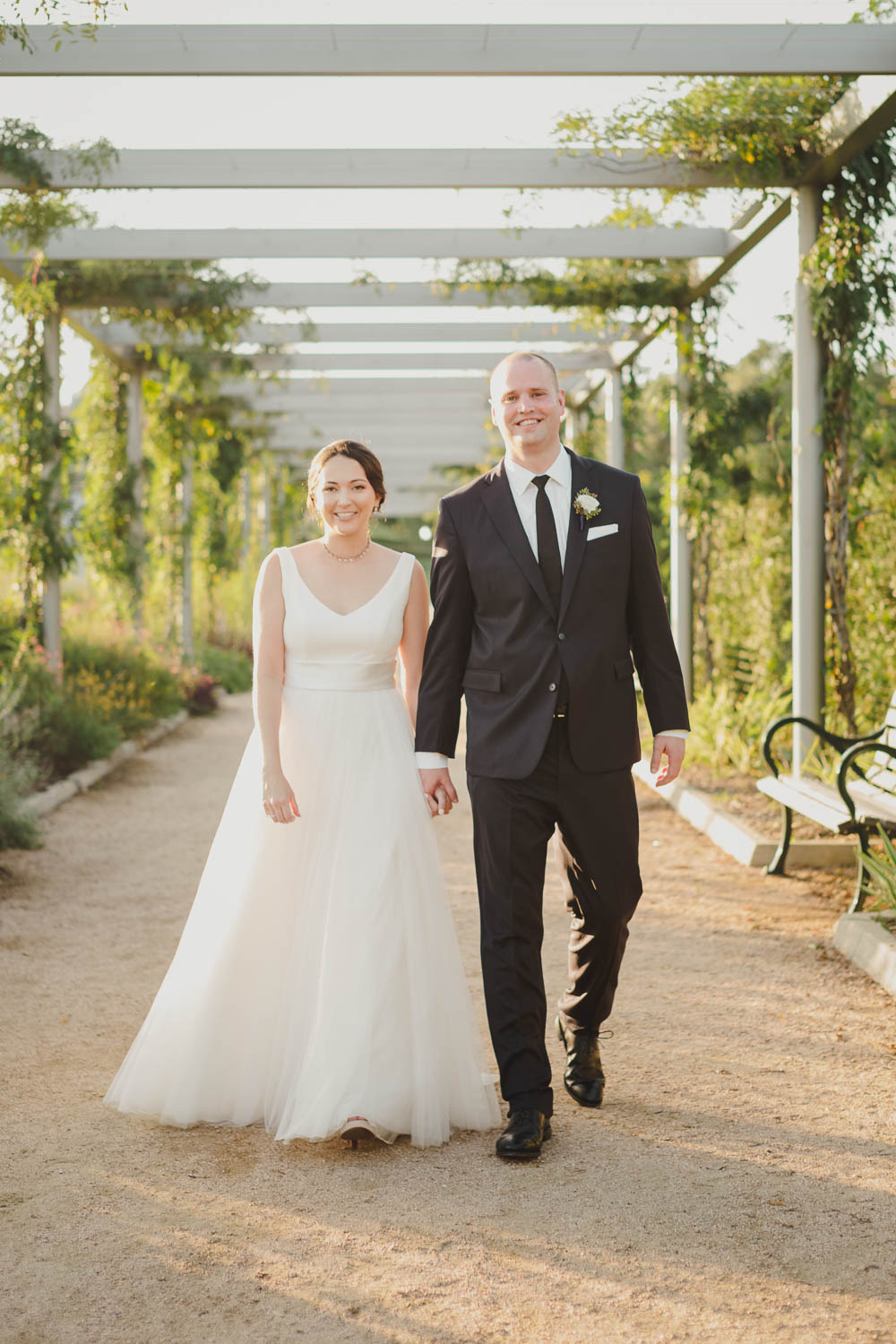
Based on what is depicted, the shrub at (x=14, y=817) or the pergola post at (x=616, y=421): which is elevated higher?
the pergola post at (x=616, y=421)

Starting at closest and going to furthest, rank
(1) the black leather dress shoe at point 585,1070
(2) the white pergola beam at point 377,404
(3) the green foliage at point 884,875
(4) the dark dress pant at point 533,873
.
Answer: (4) the dark dress pant at point 533,873
(1) the black leather dress shoe at point 585,1070
(3) the green foliage at point 884,875
(2) the white pergola beam at point 377,404

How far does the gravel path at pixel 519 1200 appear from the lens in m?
2.38

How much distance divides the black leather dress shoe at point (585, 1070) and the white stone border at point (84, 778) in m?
4.12

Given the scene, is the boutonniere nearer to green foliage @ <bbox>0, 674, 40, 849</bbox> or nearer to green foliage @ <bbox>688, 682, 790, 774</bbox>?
green foliage @ <bbox>0, 674, 40, 849</bbox>

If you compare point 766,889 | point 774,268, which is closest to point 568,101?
point 774,268

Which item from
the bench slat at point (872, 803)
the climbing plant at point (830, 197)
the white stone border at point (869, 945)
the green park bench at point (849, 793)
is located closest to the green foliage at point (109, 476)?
the climbing plant at point (830, 197)

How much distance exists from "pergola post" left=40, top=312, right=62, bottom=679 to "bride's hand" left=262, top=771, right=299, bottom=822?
730 centimetres

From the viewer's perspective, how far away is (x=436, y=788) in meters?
3.33

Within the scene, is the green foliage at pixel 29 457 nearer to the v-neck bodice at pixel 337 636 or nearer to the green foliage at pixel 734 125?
the green foliage at pixel 734 125

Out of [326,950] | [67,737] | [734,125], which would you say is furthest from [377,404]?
[326,950]

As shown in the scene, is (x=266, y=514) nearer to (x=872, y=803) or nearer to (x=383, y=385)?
(x=383, y=385)

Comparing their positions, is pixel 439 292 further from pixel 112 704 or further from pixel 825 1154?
pixel 825 1154

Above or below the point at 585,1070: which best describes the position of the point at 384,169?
above

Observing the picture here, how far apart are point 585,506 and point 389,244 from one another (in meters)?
6.46
